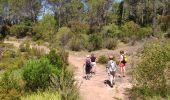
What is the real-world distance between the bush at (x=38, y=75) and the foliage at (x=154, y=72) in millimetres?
3664

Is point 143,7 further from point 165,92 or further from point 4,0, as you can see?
point 165,92

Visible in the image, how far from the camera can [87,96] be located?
56.2 ft

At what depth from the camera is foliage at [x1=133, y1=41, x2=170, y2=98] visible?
16547 millimetres

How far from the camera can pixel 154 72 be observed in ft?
54.6

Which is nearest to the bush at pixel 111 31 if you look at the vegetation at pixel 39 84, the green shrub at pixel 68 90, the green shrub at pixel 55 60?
the green shrub at pixel 55 60

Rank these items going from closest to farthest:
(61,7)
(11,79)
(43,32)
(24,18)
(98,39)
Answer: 1. (11,79)
2. (98,39)
3. (43,32)
4. (61,7)
5. (24,18)

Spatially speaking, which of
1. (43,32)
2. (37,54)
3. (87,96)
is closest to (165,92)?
(87,96)

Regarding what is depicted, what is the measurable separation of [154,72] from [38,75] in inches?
186

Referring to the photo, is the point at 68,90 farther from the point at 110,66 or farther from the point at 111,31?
the point at 111,31

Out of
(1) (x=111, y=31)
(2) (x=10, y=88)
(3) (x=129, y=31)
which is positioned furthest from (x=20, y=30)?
(2) (x=10, y=88)

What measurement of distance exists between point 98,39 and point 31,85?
23216mm

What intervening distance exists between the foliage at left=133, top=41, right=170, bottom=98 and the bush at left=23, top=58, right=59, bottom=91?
12.0ft

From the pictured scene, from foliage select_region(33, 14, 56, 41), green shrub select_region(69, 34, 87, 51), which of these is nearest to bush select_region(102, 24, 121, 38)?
foliage select_region(33, 14, 56, 41)

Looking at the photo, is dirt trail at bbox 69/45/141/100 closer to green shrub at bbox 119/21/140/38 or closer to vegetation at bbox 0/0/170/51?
vegetation at bbox 0/0/170/51
